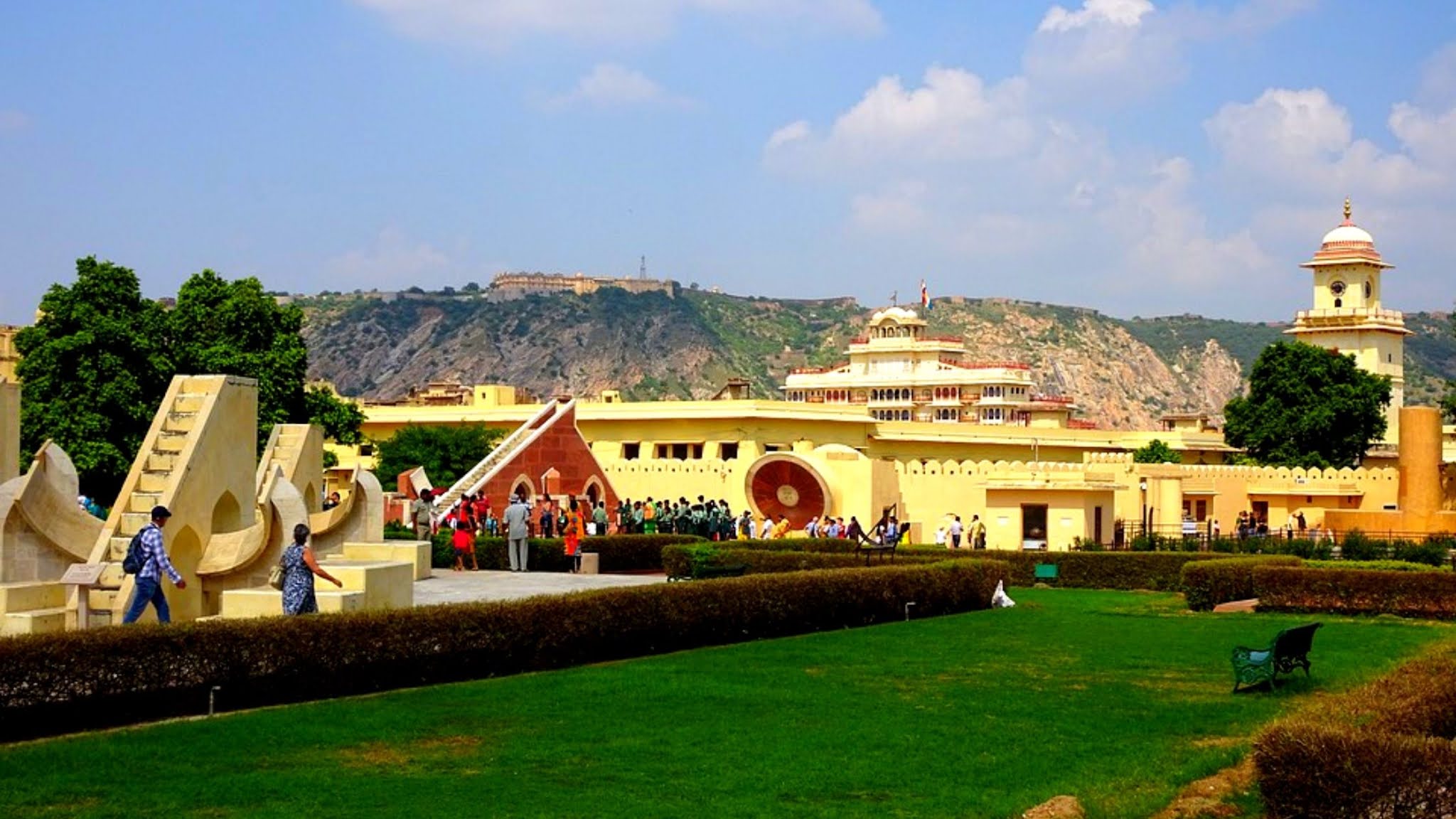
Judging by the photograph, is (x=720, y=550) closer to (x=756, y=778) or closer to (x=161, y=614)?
(x=161, y=614)

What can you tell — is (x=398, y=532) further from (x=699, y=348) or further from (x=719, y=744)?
(x=699, y=348)

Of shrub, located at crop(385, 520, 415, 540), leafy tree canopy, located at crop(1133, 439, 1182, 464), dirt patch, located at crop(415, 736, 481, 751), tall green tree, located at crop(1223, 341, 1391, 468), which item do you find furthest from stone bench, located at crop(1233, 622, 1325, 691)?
tall green tree, located at crop(1223, 341, 1391, 468)

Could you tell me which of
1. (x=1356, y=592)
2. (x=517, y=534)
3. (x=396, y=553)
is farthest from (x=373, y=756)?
(x=517, y=534)

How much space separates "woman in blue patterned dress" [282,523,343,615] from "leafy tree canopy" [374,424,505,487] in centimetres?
3478

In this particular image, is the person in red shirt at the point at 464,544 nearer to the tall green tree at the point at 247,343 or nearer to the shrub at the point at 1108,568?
the shrub at the point at 1108,568

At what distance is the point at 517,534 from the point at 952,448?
35.8 metres

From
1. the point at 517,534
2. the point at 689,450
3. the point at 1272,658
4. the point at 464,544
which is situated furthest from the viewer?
the point at 689,450

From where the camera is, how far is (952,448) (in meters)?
62.6

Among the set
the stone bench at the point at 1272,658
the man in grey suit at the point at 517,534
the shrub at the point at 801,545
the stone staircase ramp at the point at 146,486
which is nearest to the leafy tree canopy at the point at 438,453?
the man in grey suit at the point at 517,534

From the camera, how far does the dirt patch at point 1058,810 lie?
9750 mm

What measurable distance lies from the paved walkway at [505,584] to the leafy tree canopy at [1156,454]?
114 feet

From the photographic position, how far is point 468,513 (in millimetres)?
30734

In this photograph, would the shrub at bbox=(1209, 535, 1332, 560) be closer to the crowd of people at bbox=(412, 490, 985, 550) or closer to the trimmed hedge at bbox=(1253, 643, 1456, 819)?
the crowd of people at bbox=(412, 490, 985, 550)

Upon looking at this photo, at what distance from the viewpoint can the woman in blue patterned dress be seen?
14578 millimetres
